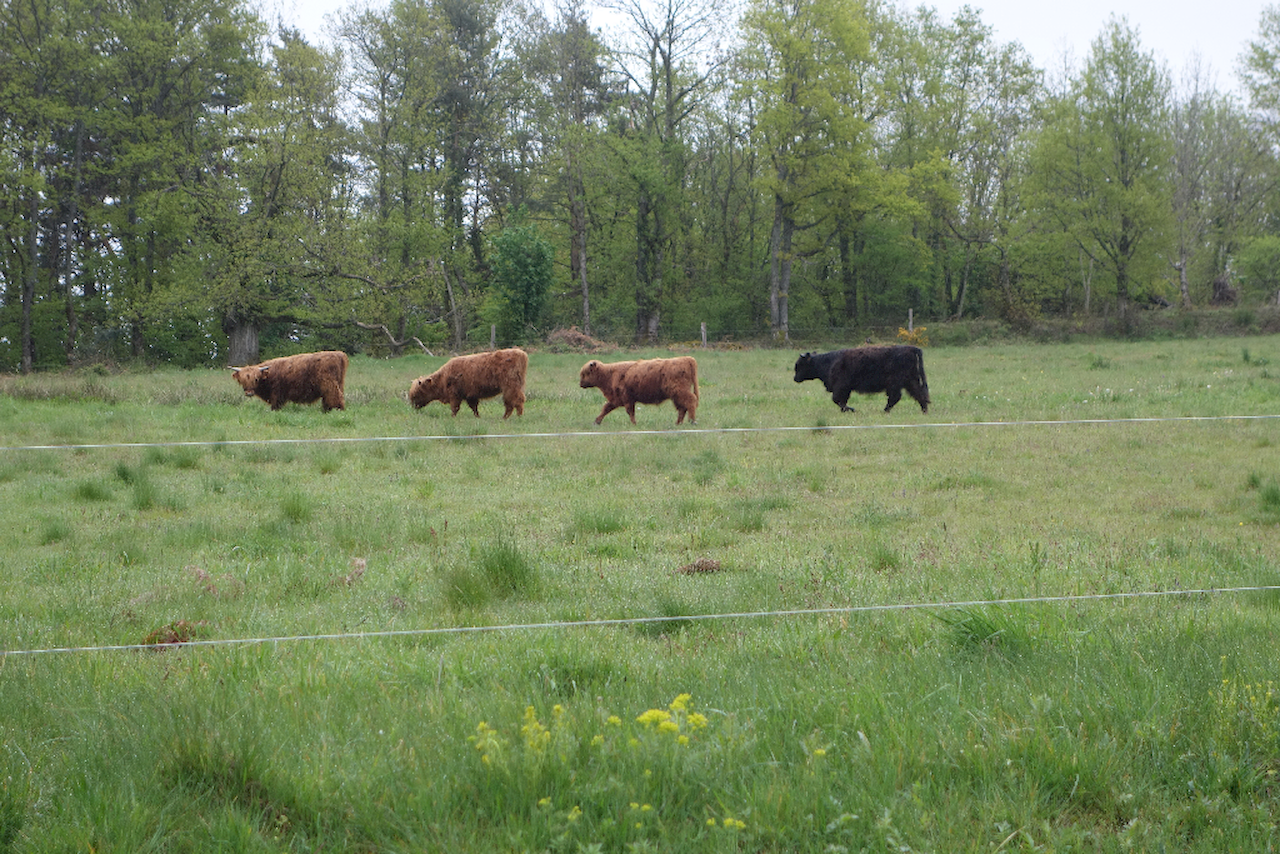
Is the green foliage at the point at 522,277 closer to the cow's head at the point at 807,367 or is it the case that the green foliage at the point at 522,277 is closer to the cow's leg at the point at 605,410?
the cow's head at the point at 807,367

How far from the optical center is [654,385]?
15023mm

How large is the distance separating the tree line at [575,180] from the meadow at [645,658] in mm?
25941

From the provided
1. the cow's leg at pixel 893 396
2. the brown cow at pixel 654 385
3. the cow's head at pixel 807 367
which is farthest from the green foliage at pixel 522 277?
the cow's leg at pixel 893 396

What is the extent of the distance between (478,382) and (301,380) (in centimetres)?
336

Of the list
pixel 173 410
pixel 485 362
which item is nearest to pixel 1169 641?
pixel 485 362

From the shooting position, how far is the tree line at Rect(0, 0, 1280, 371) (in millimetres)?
35906

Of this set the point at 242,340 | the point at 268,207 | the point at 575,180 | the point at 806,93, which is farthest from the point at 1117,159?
the point at 242,340

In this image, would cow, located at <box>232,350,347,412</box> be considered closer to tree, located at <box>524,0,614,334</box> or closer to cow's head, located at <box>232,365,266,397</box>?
cow's head, located at <box>232,365,266,397</box>

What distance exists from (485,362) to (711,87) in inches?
1388

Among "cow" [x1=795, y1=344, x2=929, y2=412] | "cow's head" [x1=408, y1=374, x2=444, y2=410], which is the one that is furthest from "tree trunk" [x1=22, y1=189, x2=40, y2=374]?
"cow" [x1=795, y1=344, x2=929, y2=412]

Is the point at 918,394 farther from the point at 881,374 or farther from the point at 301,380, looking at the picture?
the point at 301,380

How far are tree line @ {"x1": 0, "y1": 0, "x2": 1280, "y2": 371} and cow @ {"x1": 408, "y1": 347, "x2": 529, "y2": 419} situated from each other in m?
16.6

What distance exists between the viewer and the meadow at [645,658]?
296 cm

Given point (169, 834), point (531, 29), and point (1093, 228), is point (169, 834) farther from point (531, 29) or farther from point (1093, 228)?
point (531, 29)
